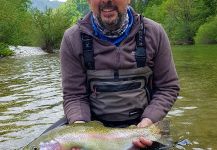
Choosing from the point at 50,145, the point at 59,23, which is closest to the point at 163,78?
the point at 50,145

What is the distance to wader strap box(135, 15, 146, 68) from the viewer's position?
4.35 metres

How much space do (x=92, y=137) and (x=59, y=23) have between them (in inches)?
1887

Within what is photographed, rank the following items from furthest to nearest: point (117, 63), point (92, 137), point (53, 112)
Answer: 1. point (53, 112)
2. point (117, 63)
3. point (92, 137)

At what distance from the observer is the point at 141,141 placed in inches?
146

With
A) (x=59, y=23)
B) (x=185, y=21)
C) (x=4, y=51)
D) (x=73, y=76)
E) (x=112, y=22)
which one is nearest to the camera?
(x=112, y=22)

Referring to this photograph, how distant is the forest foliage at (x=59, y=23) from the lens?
131 ft

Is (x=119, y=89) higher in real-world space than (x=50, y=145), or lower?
higher

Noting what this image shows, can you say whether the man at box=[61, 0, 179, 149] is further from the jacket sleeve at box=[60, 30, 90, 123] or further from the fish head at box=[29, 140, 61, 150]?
the fish head at box=[29, 140, 61, 150]

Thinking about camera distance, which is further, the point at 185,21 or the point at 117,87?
the point at 185,21

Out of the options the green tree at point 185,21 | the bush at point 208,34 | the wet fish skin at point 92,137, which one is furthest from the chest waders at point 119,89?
the green tree at point 185,21

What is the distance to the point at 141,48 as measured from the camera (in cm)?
438

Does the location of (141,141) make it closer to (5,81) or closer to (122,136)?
(122,136)

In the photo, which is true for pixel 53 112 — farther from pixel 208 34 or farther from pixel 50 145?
pixel 208 34

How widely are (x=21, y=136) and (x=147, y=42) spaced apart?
310 cm
